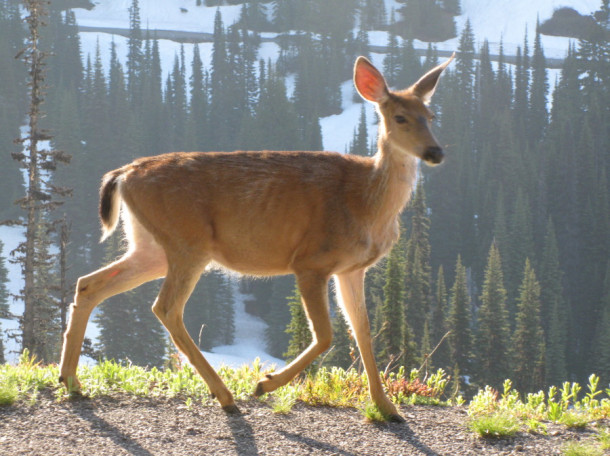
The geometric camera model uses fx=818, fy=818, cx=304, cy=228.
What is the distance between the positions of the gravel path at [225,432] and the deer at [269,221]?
0.26 meters

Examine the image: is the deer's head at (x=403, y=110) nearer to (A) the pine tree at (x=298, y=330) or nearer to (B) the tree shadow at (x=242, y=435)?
(B) the tree shadow at (x=242, y=435)

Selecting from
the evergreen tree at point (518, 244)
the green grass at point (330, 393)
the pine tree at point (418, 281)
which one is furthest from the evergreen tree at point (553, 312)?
the green grass at point (330, 393)

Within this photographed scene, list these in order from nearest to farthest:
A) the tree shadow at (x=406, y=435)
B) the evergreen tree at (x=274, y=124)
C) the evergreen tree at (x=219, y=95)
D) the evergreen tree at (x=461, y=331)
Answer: the tree shadow at (x=406, y=435), the evergreen tree at (x=461, y=331), the evergreen tree at (x=274, y=124), the evergreen tree at (x=219, y=95)

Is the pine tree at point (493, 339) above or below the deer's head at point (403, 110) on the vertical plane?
below

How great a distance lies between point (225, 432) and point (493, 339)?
64.5m

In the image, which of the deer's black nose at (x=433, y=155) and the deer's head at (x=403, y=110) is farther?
the deer's head at (x=403, y=110)

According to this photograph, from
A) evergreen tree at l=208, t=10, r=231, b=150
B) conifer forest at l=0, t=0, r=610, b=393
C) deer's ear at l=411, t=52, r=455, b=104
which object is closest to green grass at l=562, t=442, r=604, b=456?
deer's ear at l=411, t=52, r=455, b=104

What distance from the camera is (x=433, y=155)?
5.99 meters

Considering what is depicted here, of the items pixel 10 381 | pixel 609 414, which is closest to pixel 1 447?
pixel 10 381

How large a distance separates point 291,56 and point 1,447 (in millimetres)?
152862

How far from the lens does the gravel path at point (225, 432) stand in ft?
16.5

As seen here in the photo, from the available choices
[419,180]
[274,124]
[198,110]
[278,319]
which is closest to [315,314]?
[419,180]

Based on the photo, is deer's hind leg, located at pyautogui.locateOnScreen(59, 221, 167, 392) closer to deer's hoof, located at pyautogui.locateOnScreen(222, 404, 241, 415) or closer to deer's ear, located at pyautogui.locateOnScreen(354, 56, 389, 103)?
deer's hoof, located at pyautogui.locateOnScreen(222, 404, 241, 415)

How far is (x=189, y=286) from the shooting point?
609 centimetres
